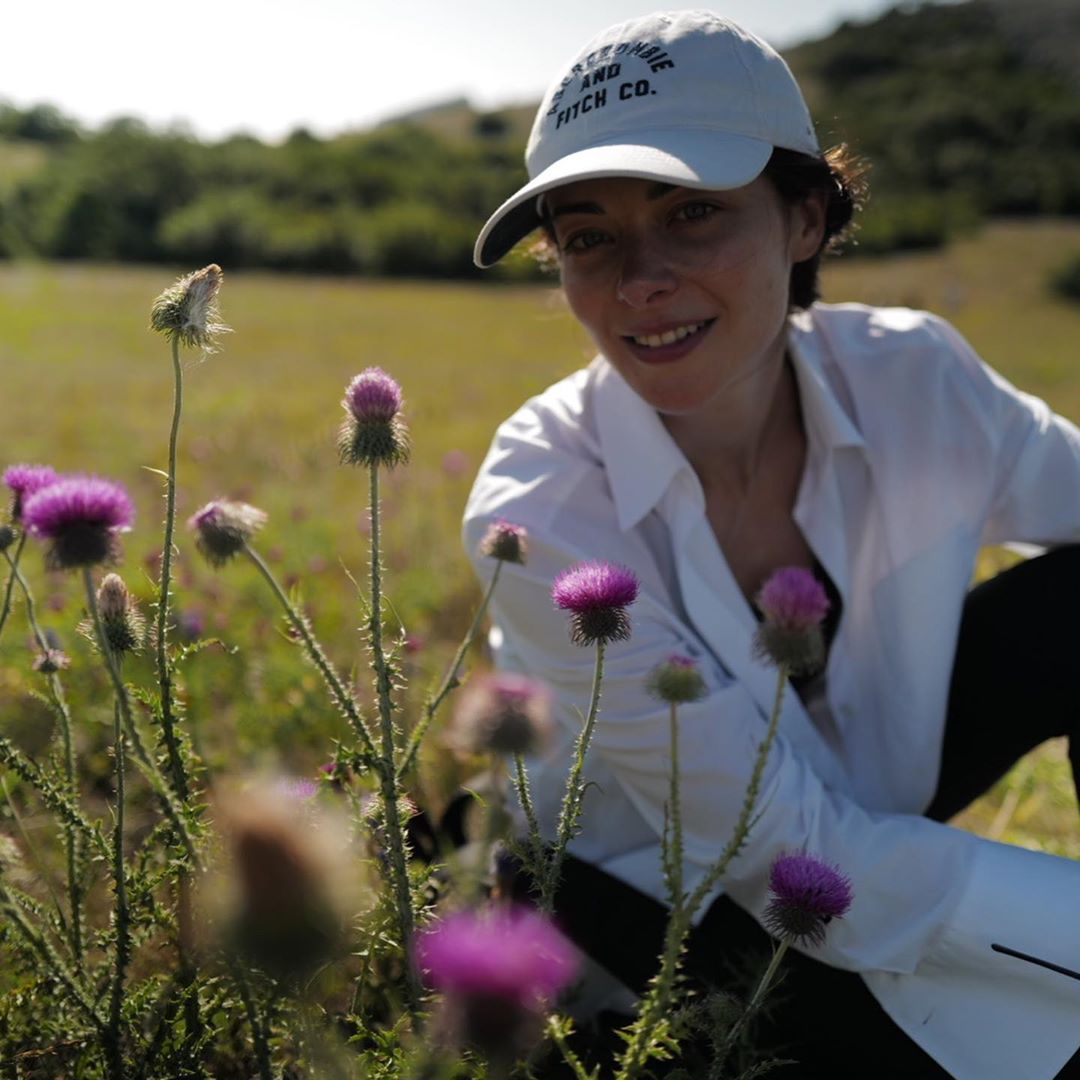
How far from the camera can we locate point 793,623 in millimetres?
1114

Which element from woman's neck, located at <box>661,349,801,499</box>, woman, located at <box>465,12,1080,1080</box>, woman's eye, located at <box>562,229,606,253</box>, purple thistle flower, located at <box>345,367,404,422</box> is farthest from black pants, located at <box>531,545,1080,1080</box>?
woman's eye, located at <box>562,229,606,253</box>

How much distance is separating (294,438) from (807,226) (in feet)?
15.7

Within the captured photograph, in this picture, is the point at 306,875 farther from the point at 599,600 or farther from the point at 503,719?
the point at 599,600

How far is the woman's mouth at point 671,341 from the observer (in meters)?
1.78

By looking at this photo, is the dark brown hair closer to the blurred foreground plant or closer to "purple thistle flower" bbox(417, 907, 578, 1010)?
the blurred foreground plant

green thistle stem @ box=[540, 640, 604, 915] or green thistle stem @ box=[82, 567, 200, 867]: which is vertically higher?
green thistle stem @ box=[82, 567, 200, 867]

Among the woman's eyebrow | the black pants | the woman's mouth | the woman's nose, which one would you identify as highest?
the woman's eyebrow

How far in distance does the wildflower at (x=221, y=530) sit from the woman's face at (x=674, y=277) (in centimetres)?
86

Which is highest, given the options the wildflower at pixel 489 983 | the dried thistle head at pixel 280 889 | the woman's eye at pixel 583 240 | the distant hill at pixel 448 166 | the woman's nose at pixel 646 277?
the distant hill at pixel 448 166

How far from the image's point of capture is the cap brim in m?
1.53

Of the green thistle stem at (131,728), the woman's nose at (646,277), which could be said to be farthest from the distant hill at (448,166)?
the green thistle stem at (131,728)

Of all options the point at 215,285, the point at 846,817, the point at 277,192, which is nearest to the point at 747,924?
the point at 846,817

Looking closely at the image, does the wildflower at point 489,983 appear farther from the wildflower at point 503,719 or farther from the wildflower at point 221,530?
the wildflower at point 221,530

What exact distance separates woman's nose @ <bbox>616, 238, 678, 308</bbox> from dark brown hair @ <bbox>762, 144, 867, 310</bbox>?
0.95 ft
